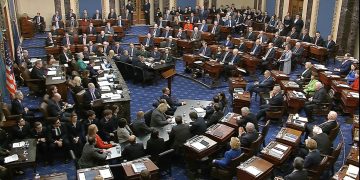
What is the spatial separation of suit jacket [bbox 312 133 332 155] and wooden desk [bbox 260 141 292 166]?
0.57 meters

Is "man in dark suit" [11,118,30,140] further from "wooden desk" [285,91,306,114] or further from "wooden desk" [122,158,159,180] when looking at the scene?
"wooden desk" [285,91,306,114]

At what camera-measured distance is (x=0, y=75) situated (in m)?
12.1

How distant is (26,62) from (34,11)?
8.26 m

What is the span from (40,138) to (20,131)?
49 centimetres

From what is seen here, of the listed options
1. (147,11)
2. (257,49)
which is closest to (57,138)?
(257,49)

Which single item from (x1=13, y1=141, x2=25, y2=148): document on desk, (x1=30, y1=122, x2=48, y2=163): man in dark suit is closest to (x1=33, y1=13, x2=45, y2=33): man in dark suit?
(x1=30, y1=122, x2=48, y2=163): man in dark suit

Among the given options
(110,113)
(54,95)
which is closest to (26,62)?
(54,95)

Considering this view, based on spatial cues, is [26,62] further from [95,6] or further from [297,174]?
[297,174]

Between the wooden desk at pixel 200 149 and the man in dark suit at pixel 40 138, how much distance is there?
324 centimetres

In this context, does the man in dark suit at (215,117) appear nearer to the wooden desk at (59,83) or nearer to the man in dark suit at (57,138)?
the man in dark suit at (57,138)

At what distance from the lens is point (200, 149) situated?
8070 mm

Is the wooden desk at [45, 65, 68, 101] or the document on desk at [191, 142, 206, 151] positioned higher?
the wooden desk at [45, 65, 68, 101]

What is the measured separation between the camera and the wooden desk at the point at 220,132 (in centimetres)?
853

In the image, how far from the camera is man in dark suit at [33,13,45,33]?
67.4ft
